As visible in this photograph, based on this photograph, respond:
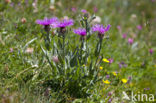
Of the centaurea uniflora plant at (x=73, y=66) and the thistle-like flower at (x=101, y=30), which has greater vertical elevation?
the thistle-like flower at (x=101, y=30)

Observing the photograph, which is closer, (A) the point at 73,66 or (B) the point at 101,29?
(B) the point at 101,29

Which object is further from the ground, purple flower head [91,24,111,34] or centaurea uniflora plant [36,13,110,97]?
purple flower head [91,24,111,34]

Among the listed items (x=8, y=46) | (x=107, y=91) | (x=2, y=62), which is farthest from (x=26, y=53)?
(x=107, y=91)

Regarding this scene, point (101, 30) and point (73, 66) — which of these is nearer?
point (101, 30)

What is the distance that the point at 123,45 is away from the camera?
395 centimetres

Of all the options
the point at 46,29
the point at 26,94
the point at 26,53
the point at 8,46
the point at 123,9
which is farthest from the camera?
the point at 123,9

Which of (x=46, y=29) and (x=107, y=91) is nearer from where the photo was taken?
(x=46, y=29)

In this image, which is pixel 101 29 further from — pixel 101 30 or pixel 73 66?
pixel 73 66

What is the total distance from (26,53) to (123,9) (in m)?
4.85

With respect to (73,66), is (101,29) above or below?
above

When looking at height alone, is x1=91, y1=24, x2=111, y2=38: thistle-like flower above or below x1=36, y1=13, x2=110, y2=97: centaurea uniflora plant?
above

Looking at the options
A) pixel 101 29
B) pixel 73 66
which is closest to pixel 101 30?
pixel 101 29

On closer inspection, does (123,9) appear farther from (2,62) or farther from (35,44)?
(2,62)

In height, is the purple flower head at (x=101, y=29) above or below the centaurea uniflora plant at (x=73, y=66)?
above
